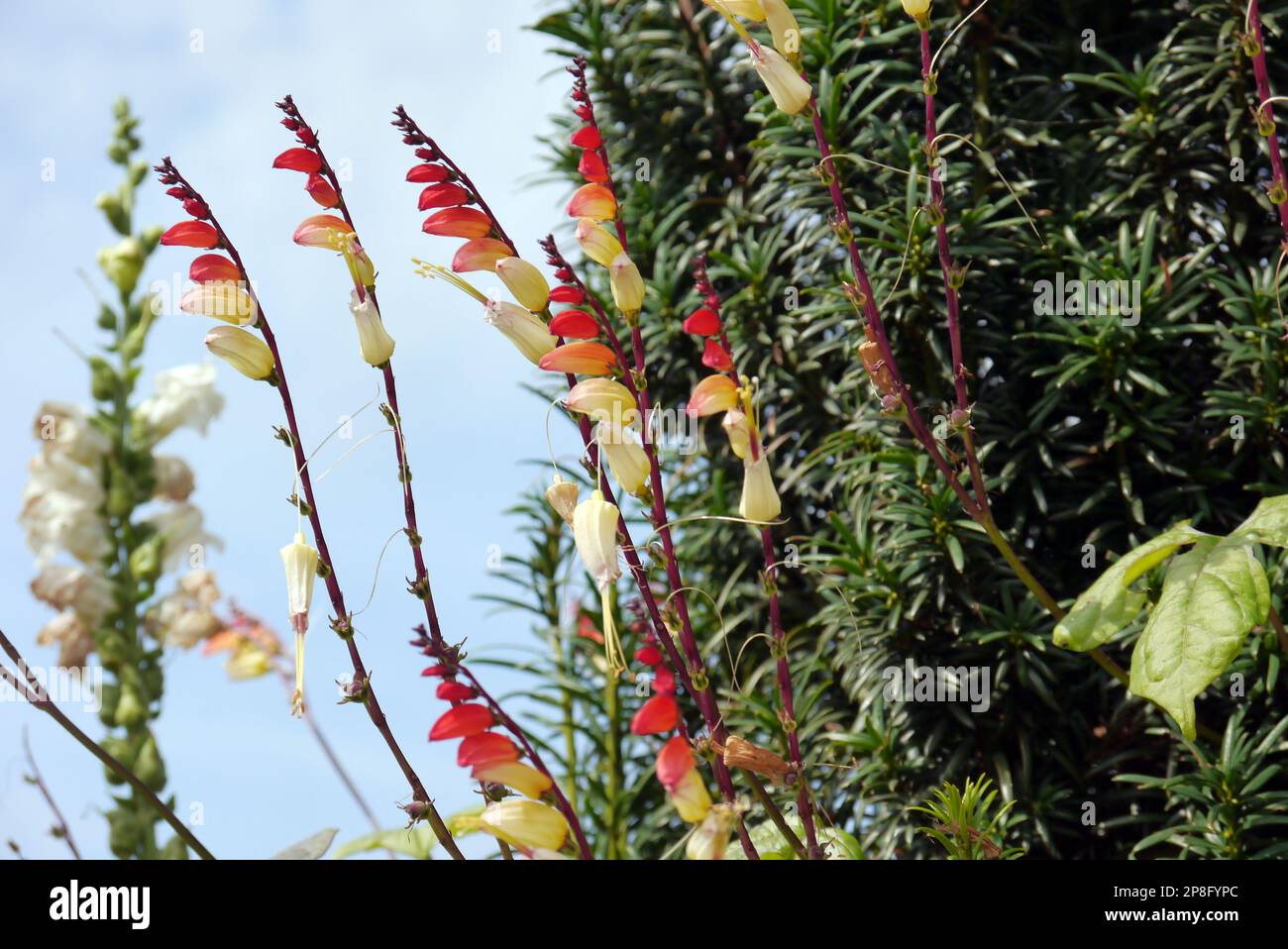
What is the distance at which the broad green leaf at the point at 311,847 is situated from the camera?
30.8 inches

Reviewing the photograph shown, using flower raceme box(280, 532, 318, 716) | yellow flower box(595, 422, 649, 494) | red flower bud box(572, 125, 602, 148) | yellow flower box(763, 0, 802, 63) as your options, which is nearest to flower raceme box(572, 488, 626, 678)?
yellow flower box(595, 422, 649, 494)

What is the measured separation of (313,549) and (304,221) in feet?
0.67

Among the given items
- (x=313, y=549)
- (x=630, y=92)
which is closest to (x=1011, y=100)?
(x=630, y=92)

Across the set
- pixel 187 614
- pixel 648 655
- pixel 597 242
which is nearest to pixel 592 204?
pixel 597 242

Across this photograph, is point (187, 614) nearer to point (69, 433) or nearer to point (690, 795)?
point (69, 433)

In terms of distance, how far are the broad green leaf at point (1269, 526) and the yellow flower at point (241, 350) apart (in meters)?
0.64

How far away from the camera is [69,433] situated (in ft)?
5.37

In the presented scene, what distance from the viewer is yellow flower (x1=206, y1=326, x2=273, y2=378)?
67 cm

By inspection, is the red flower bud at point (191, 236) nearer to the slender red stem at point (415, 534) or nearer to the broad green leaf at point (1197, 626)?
the slender red stem at point (415, 534)

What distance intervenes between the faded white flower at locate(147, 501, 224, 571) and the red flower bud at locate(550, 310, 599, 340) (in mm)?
1162

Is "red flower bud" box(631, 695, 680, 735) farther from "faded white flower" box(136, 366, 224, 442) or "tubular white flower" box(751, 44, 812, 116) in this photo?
"faded white flower" box(136, 366, 224, 442)

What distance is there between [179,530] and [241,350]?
44.1 inches

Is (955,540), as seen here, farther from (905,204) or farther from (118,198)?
(118,198)

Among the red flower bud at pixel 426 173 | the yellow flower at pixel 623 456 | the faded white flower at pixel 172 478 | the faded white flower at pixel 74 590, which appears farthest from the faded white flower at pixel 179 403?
the yellow flower at pixel 623 456
